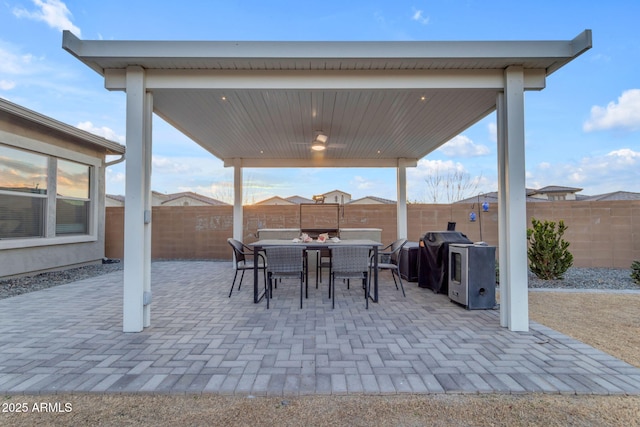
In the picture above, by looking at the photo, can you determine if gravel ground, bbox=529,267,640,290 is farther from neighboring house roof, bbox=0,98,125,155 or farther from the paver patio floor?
neighboring house roof, bbox=0,98,125,155

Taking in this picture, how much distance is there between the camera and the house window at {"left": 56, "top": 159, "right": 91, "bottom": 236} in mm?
6234

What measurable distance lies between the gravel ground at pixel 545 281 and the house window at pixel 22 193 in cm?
83

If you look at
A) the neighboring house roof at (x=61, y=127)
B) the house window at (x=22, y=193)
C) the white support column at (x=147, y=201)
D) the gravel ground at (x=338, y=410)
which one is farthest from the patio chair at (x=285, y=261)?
the house window at (x=22, y=193)

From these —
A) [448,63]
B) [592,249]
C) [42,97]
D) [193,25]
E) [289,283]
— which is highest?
[193,25]

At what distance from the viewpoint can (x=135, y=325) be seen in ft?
9.67

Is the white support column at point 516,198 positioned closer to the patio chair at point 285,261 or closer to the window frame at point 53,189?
the patio chair at point 285,261

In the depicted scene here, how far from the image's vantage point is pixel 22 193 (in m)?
5.43

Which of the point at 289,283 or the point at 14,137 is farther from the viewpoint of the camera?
the point at 289,283

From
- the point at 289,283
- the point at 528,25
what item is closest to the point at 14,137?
the point at 289,283

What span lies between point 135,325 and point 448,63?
154 inches

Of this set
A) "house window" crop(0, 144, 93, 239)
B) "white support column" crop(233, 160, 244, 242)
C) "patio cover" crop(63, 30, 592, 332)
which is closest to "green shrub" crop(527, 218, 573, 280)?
"patio cover" crop(63, 30, 592, 332)

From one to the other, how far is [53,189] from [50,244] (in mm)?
1061

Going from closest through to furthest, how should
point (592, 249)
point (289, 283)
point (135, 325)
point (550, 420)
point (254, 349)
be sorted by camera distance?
A: point (550, 420), point (254, 349), point (135, 325), point (289, 283), point (592, 249)

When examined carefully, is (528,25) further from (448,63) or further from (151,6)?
(151,6)
